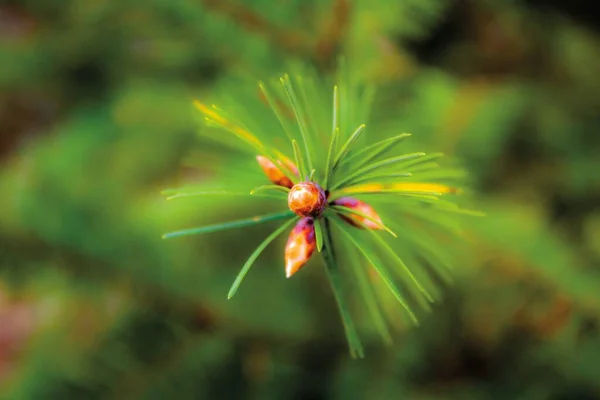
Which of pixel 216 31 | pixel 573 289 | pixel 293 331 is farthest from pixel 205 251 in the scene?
pixel 573 289

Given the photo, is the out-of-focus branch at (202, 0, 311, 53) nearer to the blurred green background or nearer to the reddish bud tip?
the blurred green background

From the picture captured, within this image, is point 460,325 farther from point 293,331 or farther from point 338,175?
point 338,175

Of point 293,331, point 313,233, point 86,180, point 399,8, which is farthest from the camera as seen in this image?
point 86,180

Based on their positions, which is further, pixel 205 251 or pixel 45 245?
pixel 205 251

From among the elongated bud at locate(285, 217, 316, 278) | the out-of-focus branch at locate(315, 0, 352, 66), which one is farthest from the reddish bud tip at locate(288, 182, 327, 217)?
the out-of-focus branch at locate(315, 0, 352, 66)

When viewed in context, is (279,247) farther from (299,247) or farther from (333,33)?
(299,247)

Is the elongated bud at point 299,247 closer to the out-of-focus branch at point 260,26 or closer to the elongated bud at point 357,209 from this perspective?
the elongated bud at point 357,209

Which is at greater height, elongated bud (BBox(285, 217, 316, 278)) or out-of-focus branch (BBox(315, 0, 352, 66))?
out-of-focus branch (BBox(315, 0, 352, 66))
